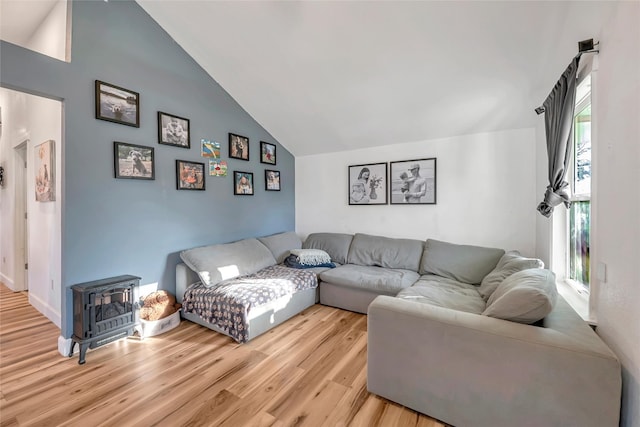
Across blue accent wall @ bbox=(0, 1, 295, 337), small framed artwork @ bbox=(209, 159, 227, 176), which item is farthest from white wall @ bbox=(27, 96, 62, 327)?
small framed artwork @ bbox=(209, 159, 227, 176)

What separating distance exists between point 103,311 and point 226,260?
3.60 feet

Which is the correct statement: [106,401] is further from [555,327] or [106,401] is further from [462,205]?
[462,205]

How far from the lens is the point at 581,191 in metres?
1.99

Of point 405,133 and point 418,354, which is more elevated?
point 405,133

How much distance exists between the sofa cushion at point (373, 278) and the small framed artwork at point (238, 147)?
195 cm

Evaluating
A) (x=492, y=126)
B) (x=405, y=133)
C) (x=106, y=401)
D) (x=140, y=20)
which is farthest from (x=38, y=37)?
(x=492, y=126)

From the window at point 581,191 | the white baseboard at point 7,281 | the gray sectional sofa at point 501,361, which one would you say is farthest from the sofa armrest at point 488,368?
the white baseboard at point 7,281

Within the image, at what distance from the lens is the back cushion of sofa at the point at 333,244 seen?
3.76 meters

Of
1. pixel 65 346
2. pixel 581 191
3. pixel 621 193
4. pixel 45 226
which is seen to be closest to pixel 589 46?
pixel 621 193

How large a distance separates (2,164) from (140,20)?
10.5 ft

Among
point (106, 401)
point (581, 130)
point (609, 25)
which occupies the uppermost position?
point (609, 25)

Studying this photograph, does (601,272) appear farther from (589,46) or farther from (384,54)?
(384,54)

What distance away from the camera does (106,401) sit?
1.65m

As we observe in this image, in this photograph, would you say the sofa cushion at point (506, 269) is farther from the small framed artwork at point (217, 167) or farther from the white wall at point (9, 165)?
the white wall at point (9, 165)
